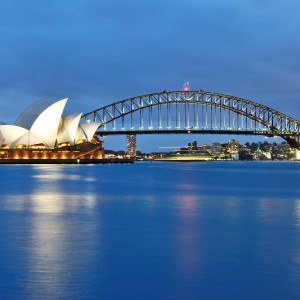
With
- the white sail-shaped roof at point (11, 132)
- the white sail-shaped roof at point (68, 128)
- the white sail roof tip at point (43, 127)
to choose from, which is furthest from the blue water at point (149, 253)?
the white sail-shaped roof at point (68, 128)

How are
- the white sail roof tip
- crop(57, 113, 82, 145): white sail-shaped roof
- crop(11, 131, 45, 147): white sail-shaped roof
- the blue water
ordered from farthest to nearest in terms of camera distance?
crop(57, 113, 82, 145): white sail-shaped roof
crop(11, 131, 45, 147): white sail-shaped roof
the white sail roof tip
the blue water

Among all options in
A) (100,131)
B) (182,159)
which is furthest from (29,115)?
(182,159)

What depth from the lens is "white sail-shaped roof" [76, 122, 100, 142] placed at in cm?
10468

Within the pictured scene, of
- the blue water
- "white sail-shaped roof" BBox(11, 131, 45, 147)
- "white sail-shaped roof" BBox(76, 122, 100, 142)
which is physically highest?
"white sail-shaped roof" BBox(76, 122, 100, 142)

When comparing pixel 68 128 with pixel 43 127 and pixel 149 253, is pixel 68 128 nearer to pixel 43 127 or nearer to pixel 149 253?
pixel 43 127

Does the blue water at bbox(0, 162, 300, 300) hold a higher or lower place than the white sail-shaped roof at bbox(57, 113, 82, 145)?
lower

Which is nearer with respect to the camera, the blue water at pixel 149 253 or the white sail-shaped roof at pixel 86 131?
the blue water at pixel 149 253

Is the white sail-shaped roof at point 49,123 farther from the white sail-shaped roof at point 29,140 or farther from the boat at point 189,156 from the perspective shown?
the boat at point 189,156

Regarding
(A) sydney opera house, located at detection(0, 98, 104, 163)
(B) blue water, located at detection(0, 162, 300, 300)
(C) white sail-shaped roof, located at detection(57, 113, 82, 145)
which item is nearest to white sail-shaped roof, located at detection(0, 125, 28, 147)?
(A) sydney opera house, located at detection(0, 98, 104, 163)

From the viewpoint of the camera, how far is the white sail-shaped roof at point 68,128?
96250mm

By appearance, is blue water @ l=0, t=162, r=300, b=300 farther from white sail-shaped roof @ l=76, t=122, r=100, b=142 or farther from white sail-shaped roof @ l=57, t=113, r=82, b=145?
white sail-shaped roof @ l=76, t=122, r=100, b=142

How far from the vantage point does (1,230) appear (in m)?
14.7

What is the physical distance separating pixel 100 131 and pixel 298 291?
334 ft

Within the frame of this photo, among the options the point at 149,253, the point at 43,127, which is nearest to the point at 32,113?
the point at 43,127
